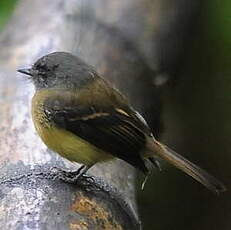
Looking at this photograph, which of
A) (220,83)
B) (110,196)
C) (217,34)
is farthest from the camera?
(220,83)

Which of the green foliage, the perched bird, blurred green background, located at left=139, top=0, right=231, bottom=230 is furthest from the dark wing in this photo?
the green foliage

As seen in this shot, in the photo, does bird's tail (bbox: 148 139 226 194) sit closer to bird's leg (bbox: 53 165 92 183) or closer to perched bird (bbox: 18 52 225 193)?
perched bird (bbox: 18 52 225 193)

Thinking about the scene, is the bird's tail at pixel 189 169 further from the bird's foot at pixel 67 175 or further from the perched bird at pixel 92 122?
the bird's foot at pixel 67 175

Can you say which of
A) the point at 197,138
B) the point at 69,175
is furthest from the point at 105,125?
the point at 197,138

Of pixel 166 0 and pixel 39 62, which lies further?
pixel 166 0

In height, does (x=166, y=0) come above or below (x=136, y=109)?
above

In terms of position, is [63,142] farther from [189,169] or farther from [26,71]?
[189,169]

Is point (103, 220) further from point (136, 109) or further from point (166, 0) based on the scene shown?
point (166, 0)

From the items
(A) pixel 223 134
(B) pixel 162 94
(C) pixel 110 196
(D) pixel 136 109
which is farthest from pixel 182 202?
(C) pixel 110 196
